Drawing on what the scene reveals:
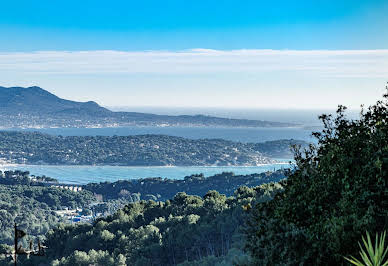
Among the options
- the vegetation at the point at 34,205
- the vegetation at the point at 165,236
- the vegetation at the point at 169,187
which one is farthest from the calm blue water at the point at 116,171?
the vegetation at the point at 165,236

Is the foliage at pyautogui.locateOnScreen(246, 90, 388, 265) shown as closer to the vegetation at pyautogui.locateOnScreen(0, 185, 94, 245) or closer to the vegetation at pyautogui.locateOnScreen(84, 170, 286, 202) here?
the vegetation at pyautogui.locateOnScreen(0, 185, 94, 245)

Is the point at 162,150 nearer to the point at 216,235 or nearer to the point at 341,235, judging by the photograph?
the point at 216,235

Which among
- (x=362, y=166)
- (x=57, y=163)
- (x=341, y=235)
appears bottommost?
(x=57, y=163)

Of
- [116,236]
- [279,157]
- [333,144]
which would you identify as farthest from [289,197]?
[279,157]

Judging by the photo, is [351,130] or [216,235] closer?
[351,130]

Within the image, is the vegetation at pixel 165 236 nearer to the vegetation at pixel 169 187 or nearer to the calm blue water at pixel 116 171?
the vegetation at pixel 169 187

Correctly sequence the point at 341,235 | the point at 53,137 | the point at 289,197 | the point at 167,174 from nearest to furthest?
the point at 341,235 < the point at 289,197 < the point at 167,174 < the point at 53,137

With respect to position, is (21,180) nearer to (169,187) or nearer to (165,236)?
(169,187)

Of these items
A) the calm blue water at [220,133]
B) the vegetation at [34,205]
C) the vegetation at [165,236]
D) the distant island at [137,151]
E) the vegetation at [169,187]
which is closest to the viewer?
the vegetation at [165,236]
